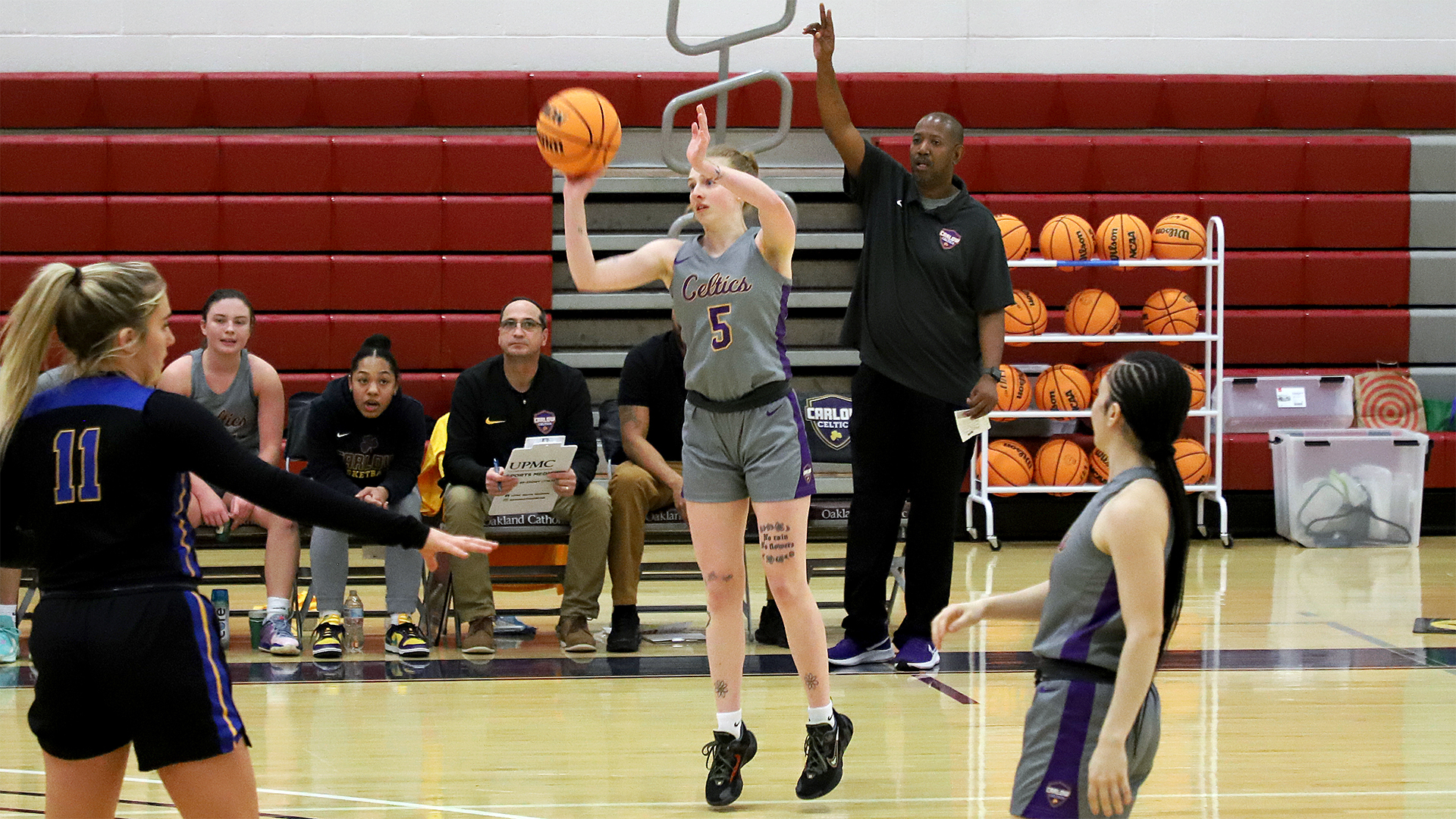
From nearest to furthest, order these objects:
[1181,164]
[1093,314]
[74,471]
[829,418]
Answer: [74,471]
[829,418]
[1093,314]
[1181,164]

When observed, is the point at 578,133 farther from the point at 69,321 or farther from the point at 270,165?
the point at 270,165

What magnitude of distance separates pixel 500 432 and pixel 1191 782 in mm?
2849

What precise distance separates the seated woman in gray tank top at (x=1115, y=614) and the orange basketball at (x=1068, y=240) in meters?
6.03

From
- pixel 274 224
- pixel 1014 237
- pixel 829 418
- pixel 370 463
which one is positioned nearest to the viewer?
pixel 370 463

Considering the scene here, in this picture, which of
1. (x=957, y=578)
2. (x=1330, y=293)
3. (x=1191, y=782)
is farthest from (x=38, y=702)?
(x=1330, y=293)

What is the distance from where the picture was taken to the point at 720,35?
8914 millimetres

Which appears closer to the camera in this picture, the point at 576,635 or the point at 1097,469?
the point at 576,635

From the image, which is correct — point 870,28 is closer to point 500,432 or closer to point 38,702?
point 500,432

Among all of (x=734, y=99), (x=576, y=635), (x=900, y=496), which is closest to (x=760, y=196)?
(x=900, y=496)

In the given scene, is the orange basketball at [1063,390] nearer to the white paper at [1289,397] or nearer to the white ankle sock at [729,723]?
the white paper at [1289,397]

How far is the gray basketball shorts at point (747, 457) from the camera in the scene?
3.42 m

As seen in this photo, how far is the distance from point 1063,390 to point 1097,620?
6.07 m

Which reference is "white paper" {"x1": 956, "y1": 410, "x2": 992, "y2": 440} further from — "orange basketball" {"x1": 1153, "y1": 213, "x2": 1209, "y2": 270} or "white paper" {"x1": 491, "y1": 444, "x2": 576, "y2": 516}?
"orange basketball" {"x1": 1153, "y1": 213, "x2": 1209, "y2": 270}

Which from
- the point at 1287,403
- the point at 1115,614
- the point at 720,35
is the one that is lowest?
the point at 1115,614
